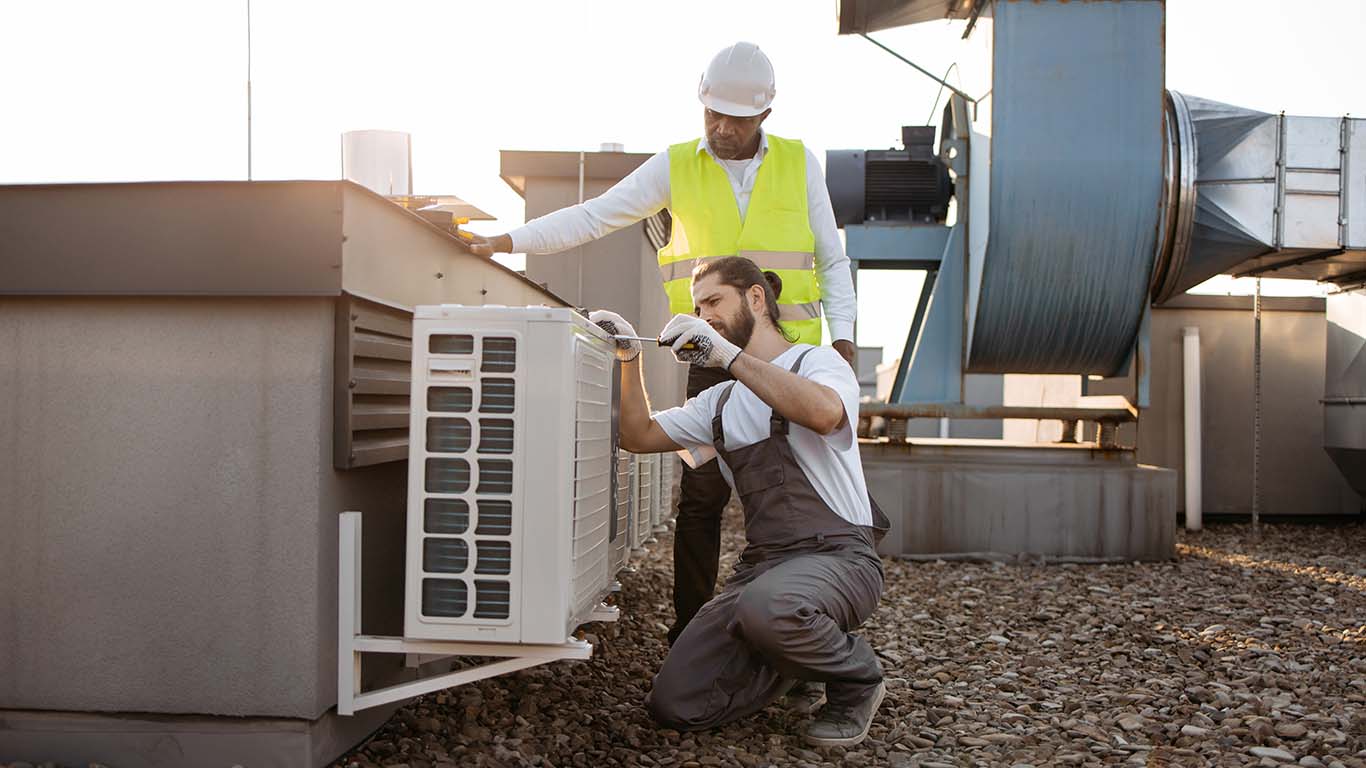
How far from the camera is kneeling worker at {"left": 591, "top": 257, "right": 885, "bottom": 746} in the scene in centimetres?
285

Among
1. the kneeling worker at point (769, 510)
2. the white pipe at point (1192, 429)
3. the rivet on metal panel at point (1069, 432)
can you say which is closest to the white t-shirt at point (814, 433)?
the kneeling worker at point (769, 510)

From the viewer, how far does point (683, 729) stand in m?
3.00

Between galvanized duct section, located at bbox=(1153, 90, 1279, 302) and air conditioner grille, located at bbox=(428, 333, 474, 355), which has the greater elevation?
galvanized duct section, located at bbox=(1153, 90, 1279, 302)

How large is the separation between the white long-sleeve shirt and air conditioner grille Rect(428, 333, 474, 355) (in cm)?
101

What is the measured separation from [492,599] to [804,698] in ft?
4.10

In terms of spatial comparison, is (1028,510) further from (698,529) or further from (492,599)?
(492,599)

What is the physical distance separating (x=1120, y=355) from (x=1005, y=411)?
80cm

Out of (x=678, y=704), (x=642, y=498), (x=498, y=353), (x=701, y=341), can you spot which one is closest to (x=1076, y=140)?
(x=642, y=498)

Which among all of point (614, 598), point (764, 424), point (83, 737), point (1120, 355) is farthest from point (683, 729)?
point (1120, 355)

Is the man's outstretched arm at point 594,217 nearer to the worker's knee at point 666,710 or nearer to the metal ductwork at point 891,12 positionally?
the worker's knee at point 666,710

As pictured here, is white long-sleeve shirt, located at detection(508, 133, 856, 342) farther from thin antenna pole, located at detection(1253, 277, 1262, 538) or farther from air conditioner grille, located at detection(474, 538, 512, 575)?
thin antenna pole, located at detection(1253, 277, 1262, 538)

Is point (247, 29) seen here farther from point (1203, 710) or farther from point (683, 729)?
point (1203, 710)

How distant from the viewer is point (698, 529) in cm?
353

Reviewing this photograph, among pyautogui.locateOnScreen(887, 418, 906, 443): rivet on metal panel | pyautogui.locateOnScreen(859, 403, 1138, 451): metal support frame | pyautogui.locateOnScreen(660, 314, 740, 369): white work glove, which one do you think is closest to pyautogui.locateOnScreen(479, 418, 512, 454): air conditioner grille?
pyautogui.locateOnScreen(660, 314, 740, 369): white work glove
